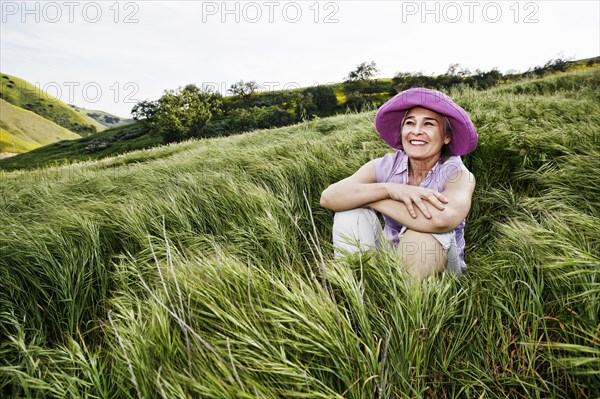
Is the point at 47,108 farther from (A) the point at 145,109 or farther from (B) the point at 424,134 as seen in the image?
(B) the point at 424,134

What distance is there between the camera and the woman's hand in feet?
5.72

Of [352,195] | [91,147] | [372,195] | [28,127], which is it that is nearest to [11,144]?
[28,127]

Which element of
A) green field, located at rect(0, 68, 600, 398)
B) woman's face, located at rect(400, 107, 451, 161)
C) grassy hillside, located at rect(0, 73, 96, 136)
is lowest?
green field, located at rect(0, 68, 600, 398)

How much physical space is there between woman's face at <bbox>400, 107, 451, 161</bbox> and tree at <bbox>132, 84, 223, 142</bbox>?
63.8 meters

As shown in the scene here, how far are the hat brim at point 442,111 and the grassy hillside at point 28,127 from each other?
157 metres

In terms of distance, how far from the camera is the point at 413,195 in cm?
182

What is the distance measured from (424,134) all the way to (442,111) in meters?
0.18

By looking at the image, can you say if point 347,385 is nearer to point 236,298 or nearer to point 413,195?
point 236,298

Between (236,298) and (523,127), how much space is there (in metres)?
3.52

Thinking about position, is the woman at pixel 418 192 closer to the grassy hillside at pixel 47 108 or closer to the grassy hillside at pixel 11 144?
the grassy hillside at pixel 11 144

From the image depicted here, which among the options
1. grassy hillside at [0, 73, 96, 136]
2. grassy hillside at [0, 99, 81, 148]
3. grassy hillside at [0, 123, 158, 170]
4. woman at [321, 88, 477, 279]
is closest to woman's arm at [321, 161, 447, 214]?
woman at [321, 88, 477, 279]

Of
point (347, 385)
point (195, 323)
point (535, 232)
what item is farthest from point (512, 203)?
point (195, 323)

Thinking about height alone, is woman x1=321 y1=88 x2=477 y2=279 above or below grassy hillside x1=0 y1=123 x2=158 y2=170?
below

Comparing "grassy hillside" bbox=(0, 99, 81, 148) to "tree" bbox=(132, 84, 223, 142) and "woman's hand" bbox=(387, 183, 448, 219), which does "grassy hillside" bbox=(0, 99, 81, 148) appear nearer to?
"tree" bbox=(132, 84, 223, 142)
